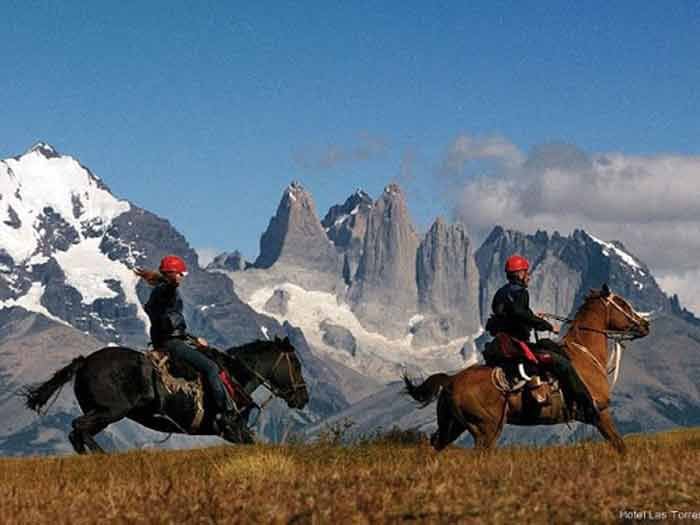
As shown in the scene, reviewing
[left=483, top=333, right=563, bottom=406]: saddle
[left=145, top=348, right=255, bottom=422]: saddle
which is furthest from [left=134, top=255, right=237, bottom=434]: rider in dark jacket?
[left=483, top=333, right=563, bottom=406]: saddle

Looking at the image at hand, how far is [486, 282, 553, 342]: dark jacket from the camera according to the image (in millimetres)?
22625

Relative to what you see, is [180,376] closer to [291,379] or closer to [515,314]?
[291,379]

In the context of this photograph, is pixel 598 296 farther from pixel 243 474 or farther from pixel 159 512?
pixel 159 512

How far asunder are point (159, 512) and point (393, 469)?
4.37 m

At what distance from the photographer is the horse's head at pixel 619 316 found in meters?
26.2

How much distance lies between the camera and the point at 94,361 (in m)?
26.9

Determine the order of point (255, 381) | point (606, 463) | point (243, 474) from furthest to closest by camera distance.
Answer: point (255, 381) < point (243, 474) < point (606, 463)

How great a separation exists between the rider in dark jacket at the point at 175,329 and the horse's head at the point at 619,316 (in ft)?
25.0

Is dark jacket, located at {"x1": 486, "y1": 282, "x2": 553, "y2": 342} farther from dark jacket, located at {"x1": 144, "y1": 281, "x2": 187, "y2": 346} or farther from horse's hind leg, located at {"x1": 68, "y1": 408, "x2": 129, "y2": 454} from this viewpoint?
horse's hind leg, located at {"x1": 68, "y1": 408, "x2": 129, "y2": 454}

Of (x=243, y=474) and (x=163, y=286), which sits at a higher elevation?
(x=163, y=286)

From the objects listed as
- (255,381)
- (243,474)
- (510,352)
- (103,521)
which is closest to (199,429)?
(255,381)

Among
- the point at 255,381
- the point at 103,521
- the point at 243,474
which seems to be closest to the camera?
the point at 103,521

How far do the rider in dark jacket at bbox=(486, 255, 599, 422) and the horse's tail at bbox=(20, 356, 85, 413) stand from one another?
8.87 m

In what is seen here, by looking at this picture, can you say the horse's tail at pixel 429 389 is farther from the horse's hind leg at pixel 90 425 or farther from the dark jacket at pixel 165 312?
the horse's hind leg at pixel 90 425
